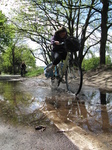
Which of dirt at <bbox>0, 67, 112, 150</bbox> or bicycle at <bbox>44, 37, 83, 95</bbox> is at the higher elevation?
bicycle at <bbox>44, 37, 83, 95</bbox>

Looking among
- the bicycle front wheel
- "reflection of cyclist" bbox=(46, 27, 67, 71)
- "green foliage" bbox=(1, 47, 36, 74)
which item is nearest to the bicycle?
the bicycle front wheel

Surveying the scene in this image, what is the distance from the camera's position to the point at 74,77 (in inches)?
181

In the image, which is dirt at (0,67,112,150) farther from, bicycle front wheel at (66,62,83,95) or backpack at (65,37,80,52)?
backpack at (65,37,80,52)

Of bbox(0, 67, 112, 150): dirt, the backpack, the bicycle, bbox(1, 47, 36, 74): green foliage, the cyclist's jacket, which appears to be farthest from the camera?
bbox(1, 47, 36, 74): green foliage

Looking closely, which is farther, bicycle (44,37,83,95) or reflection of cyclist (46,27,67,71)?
reflection of cyclist (46,27,67,71)

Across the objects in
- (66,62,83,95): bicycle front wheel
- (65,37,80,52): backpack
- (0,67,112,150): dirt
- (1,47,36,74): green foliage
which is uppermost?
(1,47,36,74): green foliage

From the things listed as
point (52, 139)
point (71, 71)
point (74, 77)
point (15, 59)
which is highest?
point (15, 59)

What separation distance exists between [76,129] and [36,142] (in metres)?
0.57

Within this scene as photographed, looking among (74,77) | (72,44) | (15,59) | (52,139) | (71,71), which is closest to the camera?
(52,139)

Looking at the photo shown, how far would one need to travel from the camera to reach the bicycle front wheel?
4273 millimetres

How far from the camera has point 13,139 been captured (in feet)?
5.33

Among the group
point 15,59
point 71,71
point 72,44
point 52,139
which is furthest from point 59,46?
point 15,59

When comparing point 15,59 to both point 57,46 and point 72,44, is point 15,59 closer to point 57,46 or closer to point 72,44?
point 57,46

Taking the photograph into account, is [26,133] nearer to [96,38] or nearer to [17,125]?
[17,125]
